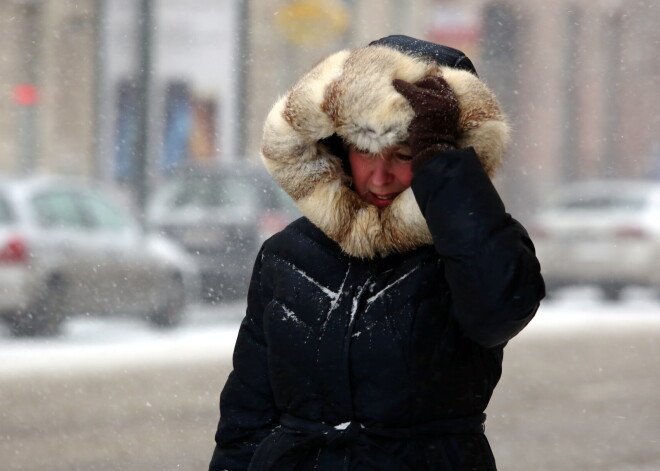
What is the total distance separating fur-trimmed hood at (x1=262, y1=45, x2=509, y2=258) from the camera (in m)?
2.29

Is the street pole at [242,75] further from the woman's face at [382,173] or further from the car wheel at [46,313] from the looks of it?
the woman's face at [382,173]

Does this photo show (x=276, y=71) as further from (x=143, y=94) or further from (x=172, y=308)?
(x=172, y=308)

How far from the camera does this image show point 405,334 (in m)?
2.22

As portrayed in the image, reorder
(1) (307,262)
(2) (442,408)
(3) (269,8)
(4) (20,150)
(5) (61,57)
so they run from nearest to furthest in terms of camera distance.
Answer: (2) (442,408) < (1) (307,262) < (3) (269,8) < (5) (61,57) < (4) (20,150)

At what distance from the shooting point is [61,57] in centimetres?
540

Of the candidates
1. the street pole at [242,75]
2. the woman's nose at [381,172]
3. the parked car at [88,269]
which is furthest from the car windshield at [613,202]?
the woman's nose at [381,172]

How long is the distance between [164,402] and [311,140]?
2.71 meters

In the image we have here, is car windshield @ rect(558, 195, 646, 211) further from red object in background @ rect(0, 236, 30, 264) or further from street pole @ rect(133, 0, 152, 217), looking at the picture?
red object in background @ rect(0, 236, 30, 264)

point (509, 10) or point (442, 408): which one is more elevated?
point (509, 10)

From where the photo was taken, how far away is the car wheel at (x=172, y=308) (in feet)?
17.7

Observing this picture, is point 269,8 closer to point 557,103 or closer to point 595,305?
point 557,103

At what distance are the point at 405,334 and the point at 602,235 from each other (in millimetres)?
2922

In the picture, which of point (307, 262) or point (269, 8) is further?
point (269, 8)

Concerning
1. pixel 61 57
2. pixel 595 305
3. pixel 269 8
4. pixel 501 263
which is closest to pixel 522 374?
pixel 595 305
